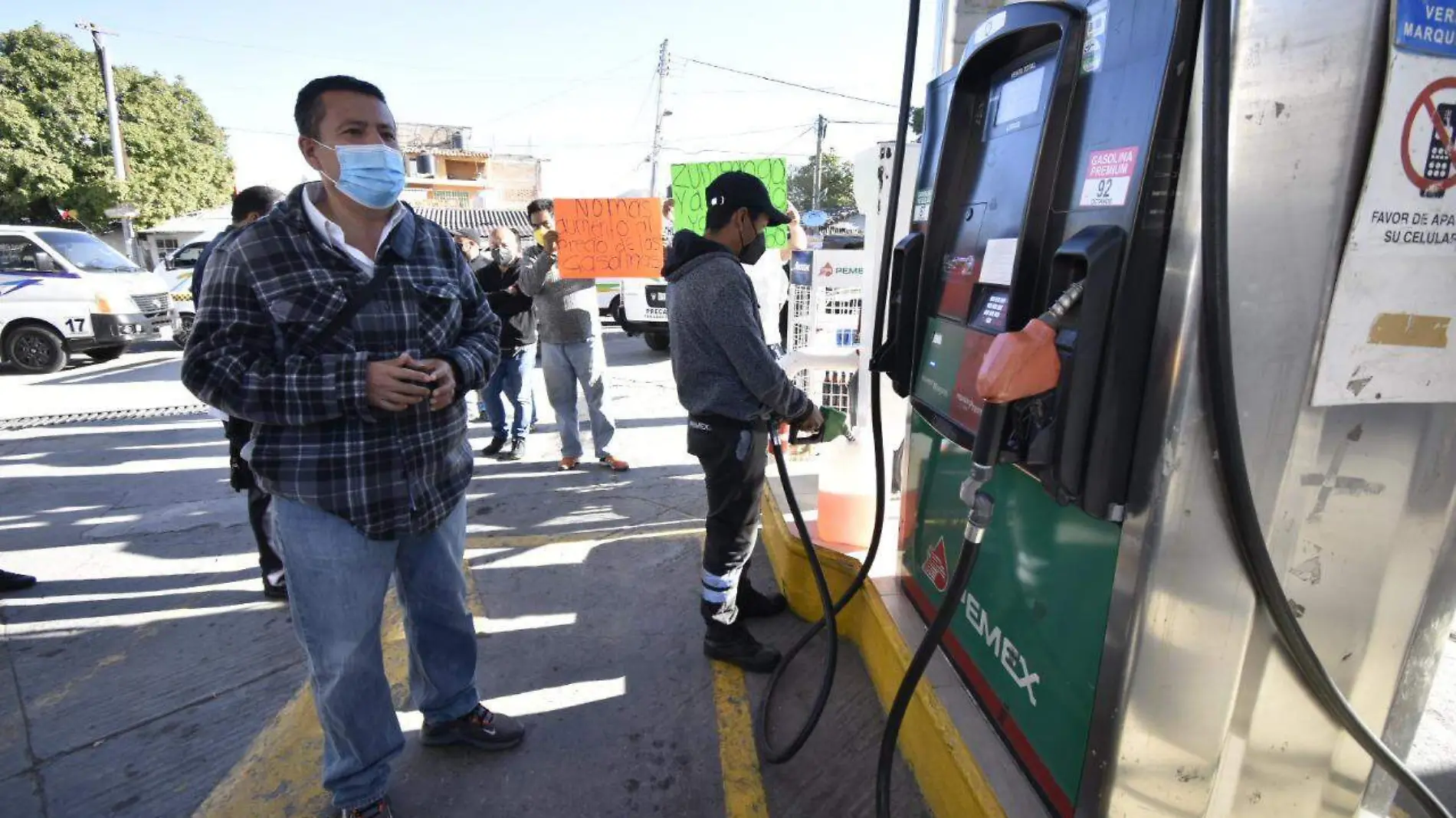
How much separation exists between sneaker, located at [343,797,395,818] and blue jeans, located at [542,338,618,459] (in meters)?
3.29

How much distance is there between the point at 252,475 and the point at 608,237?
2799mm

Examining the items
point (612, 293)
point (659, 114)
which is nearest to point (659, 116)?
point (659, 114)

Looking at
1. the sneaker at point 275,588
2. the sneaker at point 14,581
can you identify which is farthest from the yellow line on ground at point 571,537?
the sneaker at point 14,581

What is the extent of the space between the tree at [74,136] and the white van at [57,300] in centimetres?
1360

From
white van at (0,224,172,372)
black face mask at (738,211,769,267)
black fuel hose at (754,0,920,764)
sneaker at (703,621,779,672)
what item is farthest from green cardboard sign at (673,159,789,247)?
white van at (0,224,172,372)

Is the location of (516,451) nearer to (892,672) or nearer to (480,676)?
(480,676)

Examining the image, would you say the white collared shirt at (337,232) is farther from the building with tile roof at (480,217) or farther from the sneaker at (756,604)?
the building with tile roof at (480,217)

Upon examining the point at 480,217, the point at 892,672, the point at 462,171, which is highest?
the point at 462,171

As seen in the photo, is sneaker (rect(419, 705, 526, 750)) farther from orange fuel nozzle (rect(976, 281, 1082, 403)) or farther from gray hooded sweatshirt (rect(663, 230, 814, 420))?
orange fuel nozzle (rect(976, 281, 1082, 403))

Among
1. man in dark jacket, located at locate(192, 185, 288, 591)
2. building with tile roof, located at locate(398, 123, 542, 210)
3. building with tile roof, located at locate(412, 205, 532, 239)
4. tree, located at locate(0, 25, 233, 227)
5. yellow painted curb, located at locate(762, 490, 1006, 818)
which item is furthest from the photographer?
building with tile roof, located at locate(398, 123, 542, 210)

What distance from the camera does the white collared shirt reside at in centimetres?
180

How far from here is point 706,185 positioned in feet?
16.8

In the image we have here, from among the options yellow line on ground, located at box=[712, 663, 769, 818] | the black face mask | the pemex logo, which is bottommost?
yellow line on ground, located at box=[712, 663, 769, 818]

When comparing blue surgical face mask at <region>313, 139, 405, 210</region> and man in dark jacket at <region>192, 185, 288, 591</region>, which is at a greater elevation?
blue surgical face mask at <region>313, 139, 405, 210</region>
